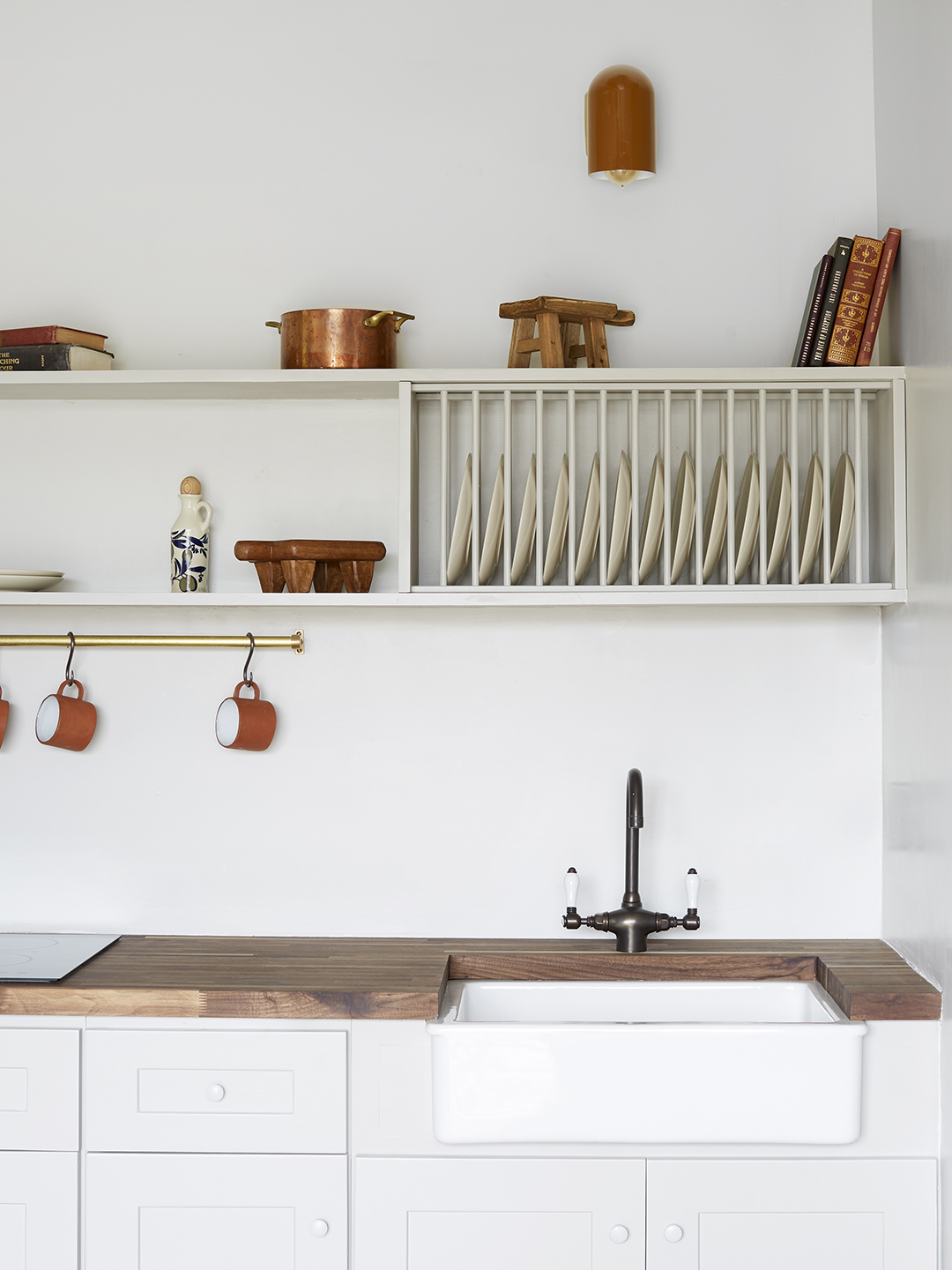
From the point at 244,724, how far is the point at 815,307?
1205mm

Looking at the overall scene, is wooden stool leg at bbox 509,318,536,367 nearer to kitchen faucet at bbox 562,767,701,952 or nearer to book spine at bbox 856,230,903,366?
book spine at bbox 856,230,903,366

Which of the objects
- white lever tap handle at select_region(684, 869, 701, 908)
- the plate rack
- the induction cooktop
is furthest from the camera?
white lever tap handle at select_region(684, 869, 701, 908)

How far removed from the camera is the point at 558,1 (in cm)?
212

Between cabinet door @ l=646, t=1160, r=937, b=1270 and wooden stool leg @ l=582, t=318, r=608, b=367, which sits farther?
wooden stool leg @ l=582, t=318, r=608, b=367

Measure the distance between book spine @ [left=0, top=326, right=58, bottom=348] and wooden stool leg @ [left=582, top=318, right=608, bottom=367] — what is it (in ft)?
2.96

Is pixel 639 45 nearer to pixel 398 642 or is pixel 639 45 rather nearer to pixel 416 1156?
pixel 398 642

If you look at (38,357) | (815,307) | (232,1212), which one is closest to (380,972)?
(232,1212)

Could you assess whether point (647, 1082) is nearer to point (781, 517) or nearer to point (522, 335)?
point (781, 517)

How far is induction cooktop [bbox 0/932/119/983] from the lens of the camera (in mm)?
1757

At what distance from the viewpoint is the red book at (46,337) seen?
6.44ft

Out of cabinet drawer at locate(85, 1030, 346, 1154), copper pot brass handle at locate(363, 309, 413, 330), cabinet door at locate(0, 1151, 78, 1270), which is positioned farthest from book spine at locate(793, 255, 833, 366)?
cabinet door at locate(0, 1151, 78, 1270)

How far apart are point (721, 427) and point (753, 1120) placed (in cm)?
115

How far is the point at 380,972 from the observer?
1.82 meters

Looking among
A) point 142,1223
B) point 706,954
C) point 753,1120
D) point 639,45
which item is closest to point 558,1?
point 639,45
